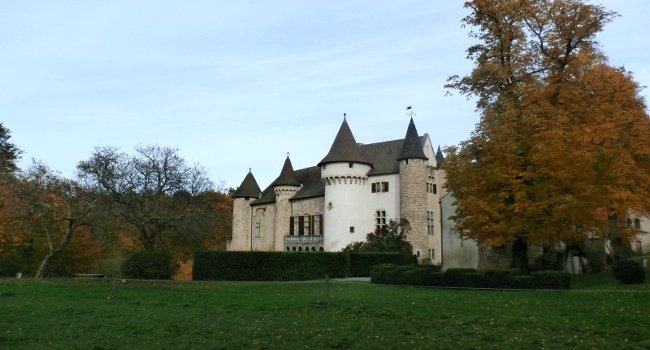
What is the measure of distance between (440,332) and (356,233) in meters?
37.6

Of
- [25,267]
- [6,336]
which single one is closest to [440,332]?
[6,336]

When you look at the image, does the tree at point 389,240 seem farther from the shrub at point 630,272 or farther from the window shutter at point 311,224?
the shrub at point 630,272

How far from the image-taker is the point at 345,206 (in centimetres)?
4850

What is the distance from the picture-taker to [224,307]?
656 inches

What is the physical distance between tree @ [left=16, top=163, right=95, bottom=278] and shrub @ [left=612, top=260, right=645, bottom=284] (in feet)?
85.0

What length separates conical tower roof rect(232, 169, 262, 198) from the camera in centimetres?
6159

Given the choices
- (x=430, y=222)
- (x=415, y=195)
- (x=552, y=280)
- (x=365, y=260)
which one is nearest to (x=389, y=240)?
(x=415, y=195)

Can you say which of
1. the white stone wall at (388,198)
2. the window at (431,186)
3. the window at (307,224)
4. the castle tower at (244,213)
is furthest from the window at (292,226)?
the window at (431,186)

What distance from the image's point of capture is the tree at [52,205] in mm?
30236

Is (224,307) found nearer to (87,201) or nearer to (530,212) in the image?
(530,212)

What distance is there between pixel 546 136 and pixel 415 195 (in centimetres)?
2428

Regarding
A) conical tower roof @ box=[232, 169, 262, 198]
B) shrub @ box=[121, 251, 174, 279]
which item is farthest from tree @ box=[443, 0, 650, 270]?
conical tower roof @ box=[232, 169, 262, 198]

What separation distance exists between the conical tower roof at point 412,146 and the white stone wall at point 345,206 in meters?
4.24

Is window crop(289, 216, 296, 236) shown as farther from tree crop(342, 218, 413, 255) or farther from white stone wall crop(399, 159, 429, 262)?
white stone wall crop(399, 159, 429, 262)
